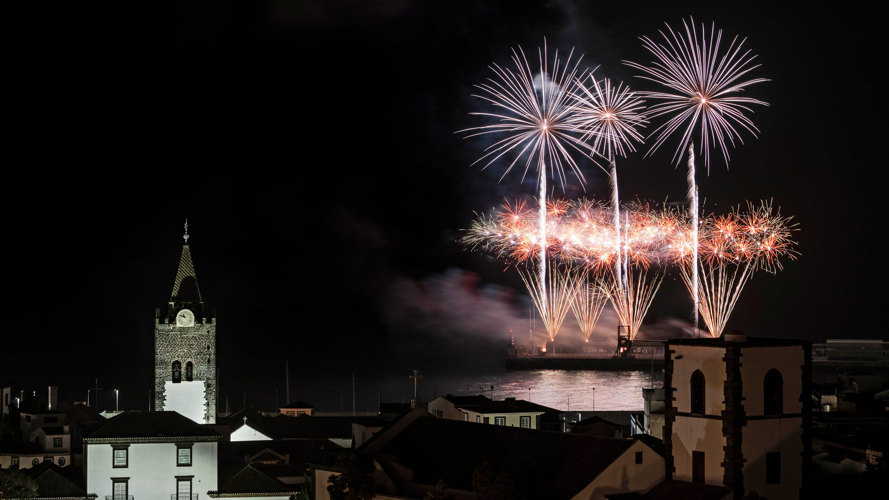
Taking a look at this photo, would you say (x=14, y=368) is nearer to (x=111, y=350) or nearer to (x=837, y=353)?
(x=111, y=350)

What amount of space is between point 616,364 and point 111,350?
6559 cm

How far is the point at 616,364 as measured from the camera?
18000cm

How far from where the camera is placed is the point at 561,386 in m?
170

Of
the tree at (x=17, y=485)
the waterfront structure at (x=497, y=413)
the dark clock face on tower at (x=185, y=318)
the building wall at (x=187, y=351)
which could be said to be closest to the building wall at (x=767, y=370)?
the waterfront structure at (x=497, y=413)

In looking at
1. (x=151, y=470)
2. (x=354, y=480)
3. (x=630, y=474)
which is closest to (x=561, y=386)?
(x=151, y=470)

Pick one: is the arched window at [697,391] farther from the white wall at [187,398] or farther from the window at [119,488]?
the white wall at [187,398]

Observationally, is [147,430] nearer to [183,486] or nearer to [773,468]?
[183,486]

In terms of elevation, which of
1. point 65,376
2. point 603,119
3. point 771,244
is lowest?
point 65,376

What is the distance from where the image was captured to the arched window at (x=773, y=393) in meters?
40.7

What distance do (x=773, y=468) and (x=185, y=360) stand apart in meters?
53.7

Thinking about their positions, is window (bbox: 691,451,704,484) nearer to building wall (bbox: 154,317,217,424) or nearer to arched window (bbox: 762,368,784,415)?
arched window (bbox: 762,368,784,415)

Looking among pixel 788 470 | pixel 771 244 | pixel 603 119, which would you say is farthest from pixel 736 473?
pixel 771 244

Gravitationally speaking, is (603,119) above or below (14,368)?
above

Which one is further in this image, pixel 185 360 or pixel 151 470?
pixel 185 360
